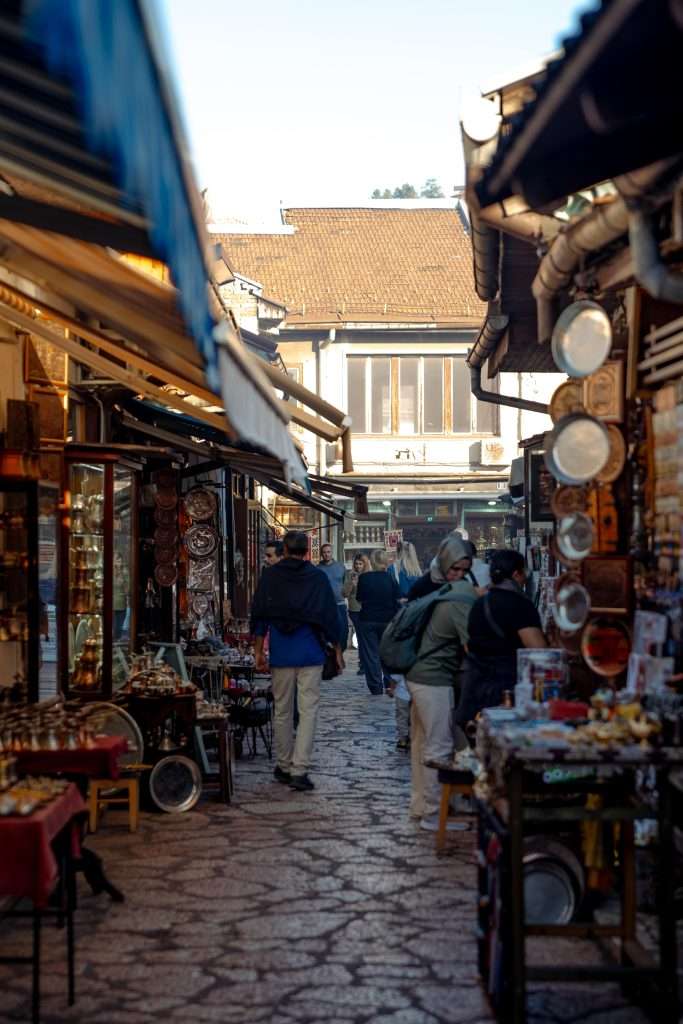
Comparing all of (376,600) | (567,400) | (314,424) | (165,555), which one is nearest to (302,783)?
(314,424)

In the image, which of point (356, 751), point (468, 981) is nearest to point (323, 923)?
point (468, 981)

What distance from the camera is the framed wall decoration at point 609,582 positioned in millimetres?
6969

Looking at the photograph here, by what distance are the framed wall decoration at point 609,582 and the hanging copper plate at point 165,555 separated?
801cm

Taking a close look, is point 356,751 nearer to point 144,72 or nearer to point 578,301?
point 578,301

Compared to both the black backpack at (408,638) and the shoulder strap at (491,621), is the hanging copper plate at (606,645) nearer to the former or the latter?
the shoulder strap at (491,621)

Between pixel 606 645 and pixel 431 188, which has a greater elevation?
pixel 431 188

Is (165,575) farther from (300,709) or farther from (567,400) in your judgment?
(567,400)

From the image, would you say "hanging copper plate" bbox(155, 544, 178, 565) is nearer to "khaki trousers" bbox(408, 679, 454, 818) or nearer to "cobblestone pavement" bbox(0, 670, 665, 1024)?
"cobblestone pavement" bbox(0, 670, 665, 1024)

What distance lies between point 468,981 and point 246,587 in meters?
16.3

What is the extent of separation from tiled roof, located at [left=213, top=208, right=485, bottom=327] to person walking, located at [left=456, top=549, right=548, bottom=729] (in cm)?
2564

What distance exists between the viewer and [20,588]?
33.6ft

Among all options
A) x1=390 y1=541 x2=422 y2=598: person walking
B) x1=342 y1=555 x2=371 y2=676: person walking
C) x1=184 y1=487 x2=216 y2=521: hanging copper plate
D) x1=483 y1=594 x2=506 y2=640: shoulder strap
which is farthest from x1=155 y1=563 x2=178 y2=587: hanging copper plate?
x1=390 y1=541 x2=422 y2=598: person walking

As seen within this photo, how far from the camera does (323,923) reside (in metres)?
7.42

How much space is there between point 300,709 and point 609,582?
475 cm
